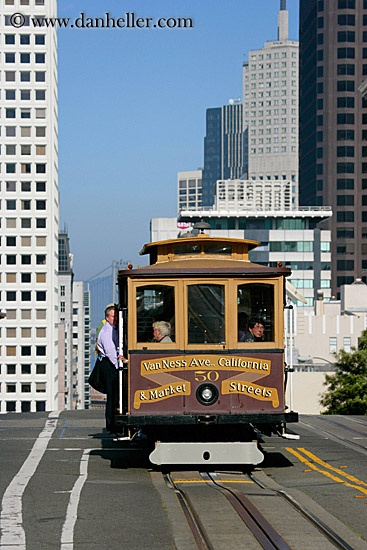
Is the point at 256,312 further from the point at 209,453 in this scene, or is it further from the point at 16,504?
the point at 16,504

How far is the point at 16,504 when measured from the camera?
1051 centimetres

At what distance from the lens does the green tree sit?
38.0 metres

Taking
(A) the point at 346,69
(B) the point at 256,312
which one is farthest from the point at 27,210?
(B) the point at 256,312

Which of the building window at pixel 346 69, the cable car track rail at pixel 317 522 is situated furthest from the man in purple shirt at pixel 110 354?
the building window at pixel 346 69

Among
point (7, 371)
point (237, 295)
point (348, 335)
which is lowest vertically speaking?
point (7, 371)

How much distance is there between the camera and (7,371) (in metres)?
116

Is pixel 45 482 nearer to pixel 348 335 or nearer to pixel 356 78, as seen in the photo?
pixel 348 335

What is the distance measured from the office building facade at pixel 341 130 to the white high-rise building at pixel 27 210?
52.5 m

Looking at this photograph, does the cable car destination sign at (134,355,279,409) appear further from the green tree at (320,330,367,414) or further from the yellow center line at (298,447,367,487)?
the green tree at (320,330,367,414)

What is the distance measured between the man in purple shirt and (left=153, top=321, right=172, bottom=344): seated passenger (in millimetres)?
1469

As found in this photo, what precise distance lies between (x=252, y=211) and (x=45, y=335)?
4088cm

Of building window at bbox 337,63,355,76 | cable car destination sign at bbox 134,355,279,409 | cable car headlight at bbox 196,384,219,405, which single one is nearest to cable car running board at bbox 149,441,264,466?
cable car headlight at bbox 196,384,219,405

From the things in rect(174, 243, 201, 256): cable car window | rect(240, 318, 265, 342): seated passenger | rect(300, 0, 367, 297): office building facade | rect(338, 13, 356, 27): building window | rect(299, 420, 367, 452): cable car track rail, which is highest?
rect(338, 13, 356, 27): building window

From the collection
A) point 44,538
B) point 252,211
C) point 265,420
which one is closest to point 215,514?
point 44,538
